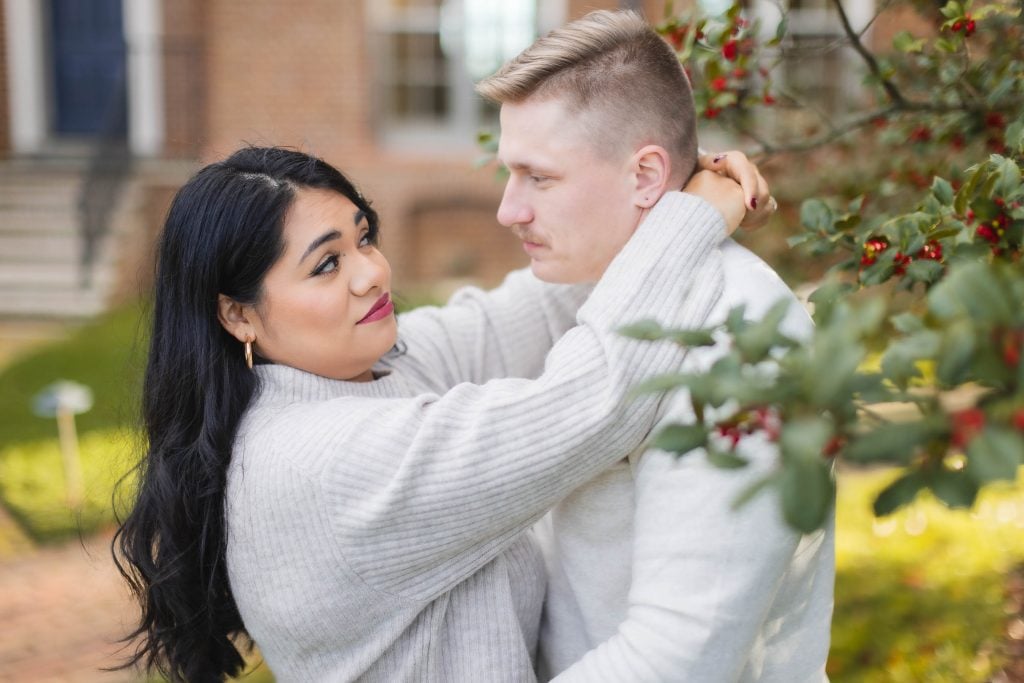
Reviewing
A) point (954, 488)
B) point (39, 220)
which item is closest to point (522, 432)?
point (954, 488)

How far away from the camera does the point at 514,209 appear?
6.47 ft

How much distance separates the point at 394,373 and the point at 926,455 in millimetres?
1514

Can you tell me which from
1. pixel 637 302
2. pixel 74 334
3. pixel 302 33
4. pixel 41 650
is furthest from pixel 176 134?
pixel 637 302

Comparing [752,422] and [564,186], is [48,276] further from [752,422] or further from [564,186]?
[752,422]

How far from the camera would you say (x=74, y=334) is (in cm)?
895

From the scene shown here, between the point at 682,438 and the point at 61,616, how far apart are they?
447cm

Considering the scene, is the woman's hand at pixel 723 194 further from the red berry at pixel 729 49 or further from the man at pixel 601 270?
the red berry at pixel 729 49

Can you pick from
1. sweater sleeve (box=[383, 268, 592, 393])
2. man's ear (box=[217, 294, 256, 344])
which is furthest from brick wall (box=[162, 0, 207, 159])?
man's ear (box=[217, 294, 256, 344])

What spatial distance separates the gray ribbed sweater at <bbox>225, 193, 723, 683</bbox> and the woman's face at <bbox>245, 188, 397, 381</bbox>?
59 mm

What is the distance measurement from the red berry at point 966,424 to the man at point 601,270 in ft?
2.38

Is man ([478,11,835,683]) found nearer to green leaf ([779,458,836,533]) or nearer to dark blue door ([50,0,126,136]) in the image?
green leaf ([779,458,836,533])

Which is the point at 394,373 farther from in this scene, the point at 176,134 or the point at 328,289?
the point at 176,134

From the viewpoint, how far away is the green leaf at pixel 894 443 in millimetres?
903

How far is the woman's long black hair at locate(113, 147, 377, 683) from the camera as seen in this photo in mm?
2041
